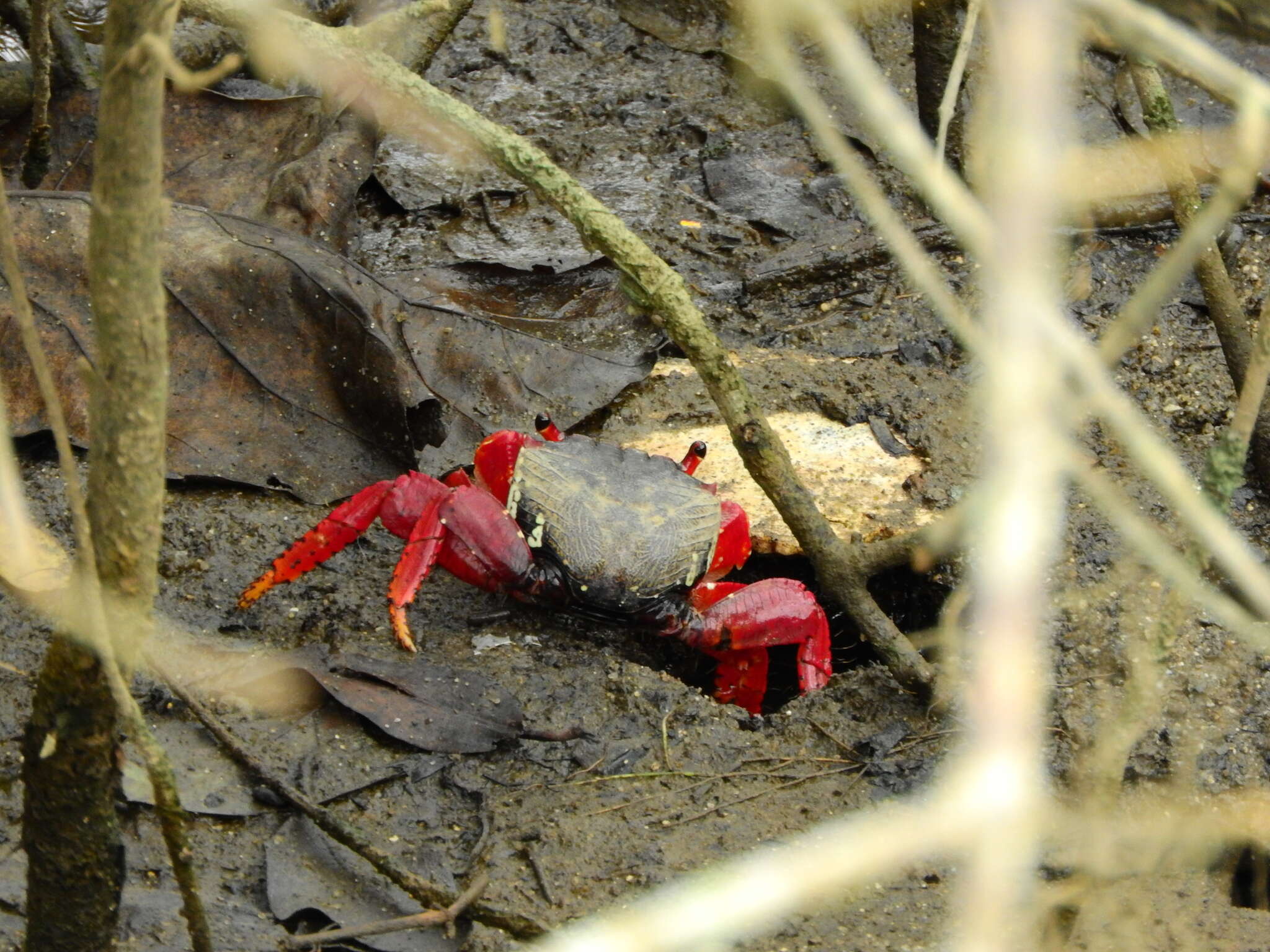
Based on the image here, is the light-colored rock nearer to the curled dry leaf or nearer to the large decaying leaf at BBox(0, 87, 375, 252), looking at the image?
the large decaying leaf at BBox(0, 87, 375, 252)

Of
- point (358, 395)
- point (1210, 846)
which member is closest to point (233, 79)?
point (358, 395)

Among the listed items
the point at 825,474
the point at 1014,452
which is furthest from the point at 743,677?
the point at 1014,452

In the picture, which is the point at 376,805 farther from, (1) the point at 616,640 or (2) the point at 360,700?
(1) the point at 616,640

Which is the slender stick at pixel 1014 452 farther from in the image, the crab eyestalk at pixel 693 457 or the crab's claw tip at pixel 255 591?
the crab eyestalk at pixel 693 457

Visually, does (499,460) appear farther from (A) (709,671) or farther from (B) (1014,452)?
(B) (1014,452)

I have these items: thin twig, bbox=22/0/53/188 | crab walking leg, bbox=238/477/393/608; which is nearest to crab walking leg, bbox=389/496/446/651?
crab walking leg, bbox=238/477/393/608

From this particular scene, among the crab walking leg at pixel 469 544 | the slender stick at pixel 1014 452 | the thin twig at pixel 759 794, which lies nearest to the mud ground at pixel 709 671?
the thin twig at pixel 759 794
